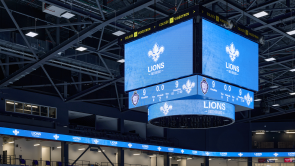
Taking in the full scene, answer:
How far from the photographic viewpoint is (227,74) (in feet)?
58.2

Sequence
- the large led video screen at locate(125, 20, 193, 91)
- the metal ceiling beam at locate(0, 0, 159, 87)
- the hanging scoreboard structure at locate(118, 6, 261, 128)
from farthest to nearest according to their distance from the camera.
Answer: the metal ceiling beam at locate(0, 0, 159, 87)
the large led video screen at locate(125, 20, 193, 91)
the hanging scoreboard structure at locate(118, 6, 261, 128)

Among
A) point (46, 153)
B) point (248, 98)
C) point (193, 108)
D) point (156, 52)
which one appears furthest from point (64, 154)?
point (248, 98)

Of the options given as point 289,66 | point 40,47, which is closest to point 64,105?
point 40,47

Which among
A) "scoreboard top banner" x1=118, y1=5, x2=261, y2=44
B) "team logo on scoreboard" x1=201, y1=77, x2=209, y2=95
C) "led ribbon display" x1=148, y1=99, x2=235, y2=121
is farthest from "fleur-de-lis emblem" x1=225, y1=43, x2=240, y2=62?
"led ribbon display" x1=148, y1=99, x2=235, y2=121

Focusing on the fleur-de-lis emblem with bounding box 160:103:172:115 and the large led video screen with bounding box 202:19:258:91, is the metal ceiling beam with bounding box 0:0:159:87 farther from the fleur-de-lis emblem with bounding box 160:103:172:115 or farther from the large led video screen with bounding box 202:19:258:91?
the fleur-de-lis emblem with bounding box 160:103:172:115

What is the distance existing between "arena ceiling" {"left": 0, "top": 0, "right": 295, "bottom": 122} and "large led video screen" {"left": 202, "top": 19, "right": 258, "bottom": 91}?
216 inches

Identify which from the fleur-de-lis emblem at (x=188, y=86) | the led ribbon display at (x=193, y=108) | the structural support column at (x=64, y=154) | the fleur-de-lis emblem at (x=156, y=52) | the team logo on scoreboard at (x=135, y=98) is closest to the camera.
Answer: the fleur-de-lis emblem at (x=188, y=86)

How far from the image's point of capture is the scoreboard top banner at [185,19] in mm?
16795

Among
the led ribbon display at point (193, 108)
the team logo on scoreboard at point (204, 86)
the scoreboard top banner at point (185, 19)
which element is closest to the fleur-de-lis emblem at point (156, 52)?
the scoreboard top banner at point (185, 19)

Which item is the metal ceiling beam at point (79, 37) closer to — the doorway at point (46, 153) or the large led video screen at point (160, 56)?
the large led video screen at point (160, 56)

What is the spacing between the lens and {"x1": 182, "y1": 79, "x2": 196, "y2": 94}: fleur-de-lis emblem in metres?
16.7

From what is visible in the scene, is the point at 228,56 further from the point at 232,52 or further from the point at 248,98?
the point at 248,98

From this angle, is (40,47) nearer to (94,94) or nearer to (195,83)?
(94,94)

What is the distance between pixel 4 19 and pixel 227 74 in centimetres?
2373
